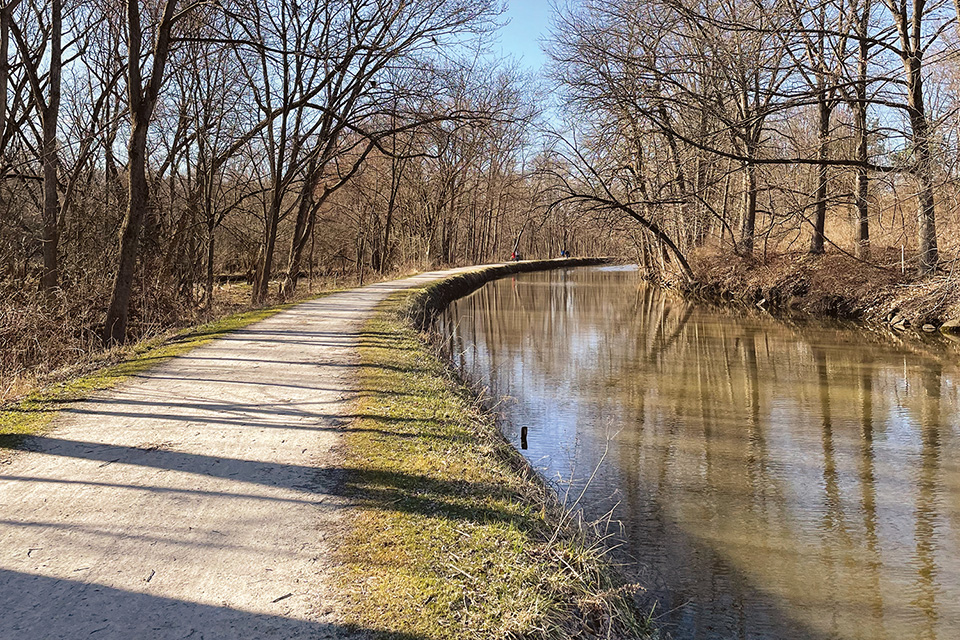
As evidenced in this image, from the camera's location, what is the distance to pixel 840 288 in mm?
19328

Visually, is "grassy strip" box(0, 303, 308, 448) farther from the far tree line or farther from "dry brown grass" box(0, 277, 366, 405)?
the far tree line

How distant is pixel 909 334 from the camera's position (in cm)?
1560

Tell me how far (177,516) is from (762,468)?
529 centimetres

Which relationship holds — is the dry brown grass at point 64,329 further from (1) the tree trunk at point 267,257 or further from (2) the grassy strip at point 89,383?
(1) the tree trunk at point 267,257

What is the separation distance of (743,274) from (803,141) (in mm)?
4627

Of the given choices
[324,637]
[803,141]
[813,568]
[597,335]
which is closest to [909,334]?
[597,335]

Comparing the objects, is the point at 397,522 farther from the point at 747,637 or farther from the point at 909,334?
the point at 909,334

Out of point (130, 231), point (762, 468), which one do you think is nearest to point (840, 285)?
point (762, 468)

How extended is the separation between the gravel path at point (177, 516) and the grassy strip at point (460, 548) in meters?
0.22

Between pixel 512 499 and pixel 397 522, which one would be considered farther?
pixel 512 499

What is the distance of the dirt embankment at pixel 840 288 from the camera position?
1562cm

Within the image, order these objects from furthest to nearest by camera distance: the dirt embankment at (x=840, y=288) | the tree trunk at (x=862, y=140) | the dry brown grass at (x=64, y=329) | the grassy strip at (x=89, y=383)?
the dirt embankment at (x=840, y=288)
the tree trunk at (x=862, y=140)
the dry brown grass at (x=64, y=329)
the grassy strip at (x=89, y=383)

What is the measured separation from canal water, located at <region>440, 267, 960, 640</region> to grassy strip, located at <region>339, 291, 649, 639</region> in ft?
2.59

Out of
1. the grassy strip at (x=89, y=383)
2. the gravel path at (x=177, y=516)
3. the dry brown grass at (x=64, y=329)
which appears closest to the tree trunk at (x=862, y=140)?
the grassy strip at (x=89, y=383)
